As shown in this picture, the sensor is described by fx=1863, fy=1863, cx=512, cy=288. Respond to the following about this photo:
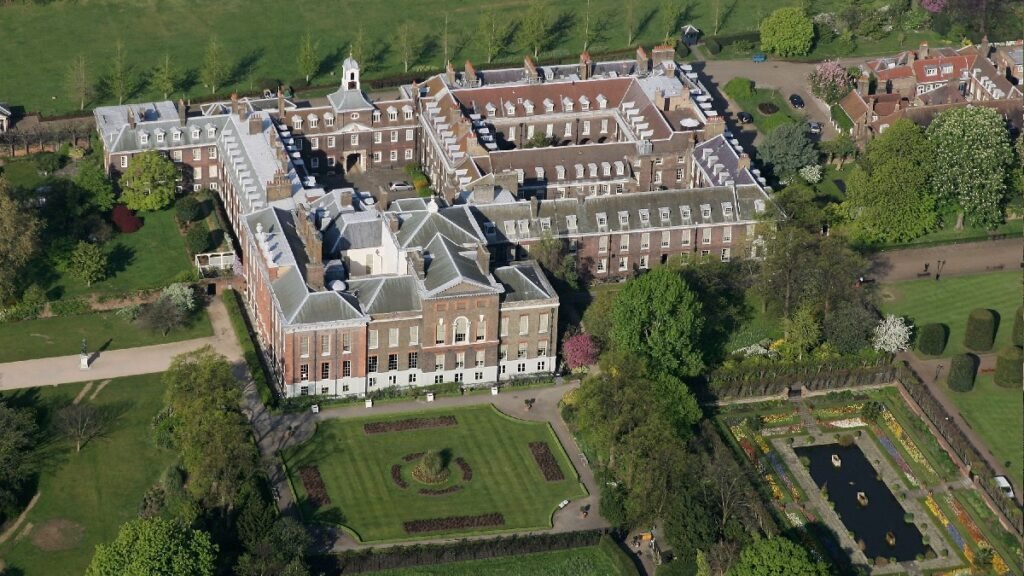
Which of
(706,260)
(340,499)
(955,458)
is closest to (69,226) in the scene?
(340,499)

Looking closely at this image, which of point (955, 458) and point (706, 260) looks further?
point (706, 260)

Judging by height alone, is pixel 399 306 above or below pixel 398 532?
above

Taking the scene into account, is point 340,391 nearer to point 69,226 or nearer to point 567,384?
point 567,384

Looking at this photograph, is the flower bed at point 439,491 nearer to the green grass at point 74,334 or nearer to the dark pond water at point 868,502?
the dark pond water at point 868,502

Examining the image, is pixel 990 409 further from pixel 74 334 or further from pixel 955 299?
pixel 74 334

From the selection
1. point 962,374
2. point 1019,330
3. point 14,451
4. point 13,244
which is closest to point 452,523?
point 14,451

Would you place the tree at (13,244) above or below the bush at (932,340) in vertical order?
above

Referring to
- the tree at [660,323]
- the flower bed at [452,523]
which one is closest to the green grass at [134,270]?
the flower bed at [452,523]

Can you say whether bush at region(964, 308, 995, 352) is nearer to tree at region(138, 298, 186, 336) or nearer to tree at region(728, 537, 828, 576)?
tree at region(728, 537, 828, 576)
